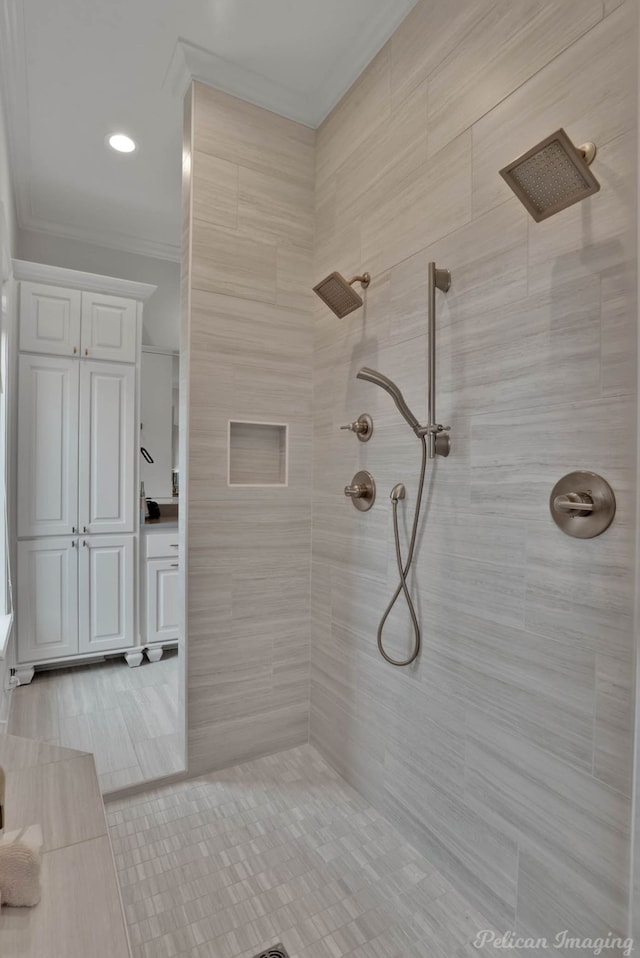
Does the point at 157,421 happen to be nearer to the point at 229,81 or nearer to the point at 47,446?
the point at 47,446

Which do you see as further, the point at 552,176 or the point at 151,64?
the point at 151,64

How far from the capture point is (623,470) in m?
1.06

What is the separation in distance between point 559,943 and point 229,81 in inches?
115

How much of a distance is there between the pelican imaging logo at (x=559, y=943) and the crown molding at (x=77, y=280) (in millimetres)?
3364

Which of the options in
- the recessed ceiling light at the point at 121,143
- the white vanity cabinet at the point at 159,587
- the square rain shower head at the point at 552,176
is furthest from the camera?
the white vanity cabinet at the point at 159,587

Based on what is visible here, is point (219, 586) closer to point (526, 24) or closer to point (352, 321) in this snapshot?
point (352, 321)

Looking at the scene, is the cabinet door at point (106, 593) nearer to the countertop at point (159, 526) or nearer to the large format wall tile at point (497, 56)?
the countertop at point (159, 526)

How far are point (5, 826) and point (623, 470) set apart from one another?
1290mm

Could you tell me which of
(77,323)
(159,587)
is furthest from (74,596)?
(77,323)

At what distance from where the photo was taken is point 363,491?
6.16 ft

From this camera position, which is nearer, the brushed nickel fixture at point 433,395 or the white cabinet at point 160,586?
the brushed nickel fixture at point 433,395

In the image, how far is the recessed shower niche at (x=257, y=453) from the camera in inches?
84.4

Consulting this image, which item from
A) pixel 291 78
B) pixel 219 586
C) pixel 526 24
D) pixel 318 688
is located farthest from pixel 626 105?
pixel 318 688

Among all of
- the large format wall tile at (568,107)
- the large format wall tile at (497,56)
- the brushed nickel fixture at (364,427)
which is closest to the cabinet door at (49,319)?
the brushed nickel fixture at (364,427)
